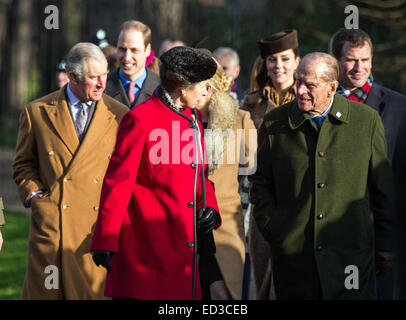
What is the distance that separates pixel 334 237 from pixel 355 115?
0.75 metres

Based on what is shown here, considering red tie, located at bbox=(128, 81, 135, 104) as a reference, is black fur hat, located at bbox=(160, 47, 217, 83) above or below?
above

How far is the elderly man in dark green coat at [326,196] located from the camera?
18.6ft

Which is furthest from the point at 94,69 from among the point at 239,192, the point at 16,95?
the point at 16,95

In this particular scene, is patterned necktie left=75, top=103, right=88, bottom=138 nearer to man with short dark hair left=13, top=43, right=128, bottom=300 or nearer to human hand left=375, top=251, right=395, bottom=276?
man with short dark hair left=13, top=43, right=128, bottom=300

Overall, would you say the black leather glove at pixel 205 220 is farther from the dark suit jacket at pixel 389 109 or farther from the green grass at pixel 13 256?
the green grass at pixel 13 256

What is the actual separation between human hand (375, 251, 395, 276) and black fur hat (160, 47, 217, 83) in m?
1.51

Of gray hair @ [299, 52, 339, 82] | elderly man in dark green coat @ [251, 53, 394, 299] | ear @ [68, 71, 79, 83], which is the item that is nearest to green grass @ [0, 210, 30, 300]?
ear @ [68, 71, 79, 83]

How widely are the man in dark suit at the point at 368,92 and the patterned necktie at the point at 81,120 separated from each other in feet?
Result: 5.95

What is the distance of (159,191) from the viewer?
17.7 ft

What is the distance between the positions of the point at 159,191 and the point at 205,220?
334 mm

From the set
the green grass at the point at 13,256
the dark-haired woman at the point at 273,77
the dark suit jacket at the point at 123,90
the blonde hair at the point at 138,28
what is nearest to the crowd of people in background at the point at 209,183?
the dark-haired woman at the point at 273,77

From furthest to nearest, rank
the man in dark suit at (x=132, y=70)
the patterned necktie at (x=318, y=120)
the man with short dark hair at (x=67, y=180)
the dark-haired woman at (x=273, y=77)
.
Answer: the man in dark suit at (x=132, y=70)
the dark-haired woman at (x=273, y=77)
the man with short dark hair at (x=67, y=180)
the patterned necktie at (x=318, y=120)

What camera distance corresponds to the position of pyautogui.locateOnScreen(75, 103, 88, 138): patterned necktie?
6742 millimetres
